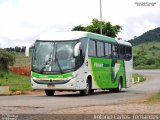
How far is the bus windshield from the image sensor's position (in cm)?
2611

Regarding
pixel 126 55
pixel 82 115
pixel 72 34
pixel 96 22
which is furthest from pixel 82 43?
pixel 96 22

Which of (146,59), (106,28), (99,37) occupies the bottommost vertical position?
(99,37)

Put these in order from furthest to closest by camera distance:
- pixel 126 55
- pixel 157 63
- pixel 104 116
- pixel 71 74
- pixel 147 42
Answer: pixel 147 42 < pixel 157 63 < pixel 126 55 < pixel 71 74 < pixel 104 116

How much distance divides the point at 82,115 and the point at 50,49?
11236mm

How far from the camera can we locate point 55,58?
26125 millimetres

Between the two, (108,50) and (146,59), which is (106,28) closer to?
(108,50)

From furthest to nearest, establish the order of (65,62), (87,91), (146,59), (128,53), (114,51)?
(146,59) → (128,53) → (114,51) → (87,91) → (65,62)

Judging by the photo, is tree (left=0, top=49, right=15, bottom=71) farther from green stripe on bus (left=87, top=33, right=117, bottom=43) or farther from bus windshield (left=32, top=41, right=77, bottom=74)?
bus windshield (left=32, top=41, right=77, bottom=74)

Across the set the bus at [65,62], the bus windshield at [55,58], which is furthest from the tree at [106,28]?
the bus windshield at [55,58]

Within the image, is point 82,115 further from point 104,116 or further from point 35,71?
point 35,71

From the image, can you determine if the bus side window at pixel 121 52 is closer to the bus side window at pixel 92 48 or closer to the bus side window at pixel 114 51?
the bus side window at pixel 114 51

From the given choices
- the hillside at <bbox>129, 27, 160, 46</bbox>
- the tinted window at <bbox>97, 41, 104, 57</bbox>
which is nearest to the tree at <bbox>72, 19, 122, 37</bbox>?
the tinted window at <bbox>97, 41, 104, 57</bbox>

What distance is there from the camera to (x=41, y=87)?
86.3 ft

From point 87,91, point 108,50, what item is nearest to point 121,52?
point 108,50
